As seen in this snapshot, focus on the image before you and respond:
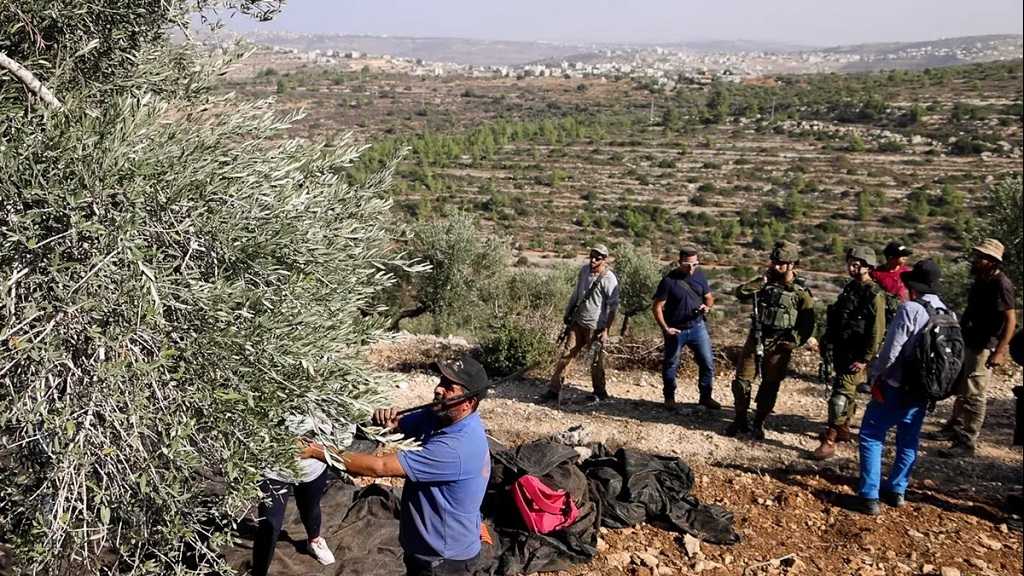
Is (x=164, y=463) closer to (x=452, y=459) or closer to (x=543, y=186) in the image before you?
(x=452, y=459)

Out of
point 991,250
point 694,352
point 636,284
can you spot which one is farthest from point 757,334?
point 636,284

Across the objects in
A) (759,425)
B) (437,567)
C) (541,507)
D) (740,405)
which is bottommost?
(759,425)

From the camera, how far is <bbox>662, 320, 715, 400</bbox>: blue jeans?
8.57m

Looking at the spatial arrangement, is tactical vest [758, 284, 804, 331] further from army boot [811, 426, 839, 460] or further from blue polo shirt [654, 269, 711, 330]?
army boot [811, 426, 839, 460]

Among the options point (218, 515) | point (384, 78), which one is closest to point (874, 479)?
point (218, 515)

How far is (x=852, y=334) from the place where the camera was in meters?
7.16

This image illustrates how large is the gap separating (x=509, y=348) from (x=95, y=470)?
8.02m

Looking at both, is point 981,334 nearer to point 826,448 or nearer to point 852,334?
point 852,334

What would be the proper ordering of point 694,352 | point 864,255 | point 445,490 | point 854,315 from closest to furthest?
point 445,490, point 864,255, point 854,315, point 694,352

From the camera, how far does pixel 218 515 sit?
3312mm

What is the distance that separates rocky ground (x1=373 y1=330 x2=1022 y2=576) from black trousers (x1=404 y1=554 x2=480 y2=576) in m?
0.95

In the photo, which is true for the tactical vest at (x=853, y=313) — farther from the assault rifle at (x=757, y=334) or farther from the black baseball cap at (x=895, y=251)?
the black baseball cap at (x=895, y=251)

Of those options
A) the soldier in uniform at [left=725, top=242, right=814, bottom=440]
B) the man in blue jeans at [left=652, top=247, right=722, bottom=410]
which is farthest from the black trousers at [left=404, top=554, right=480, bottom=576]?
the man in blue jeans at [left=652, top=247, right=722, bottom=410]

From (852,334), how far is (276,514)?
5.50 meters
